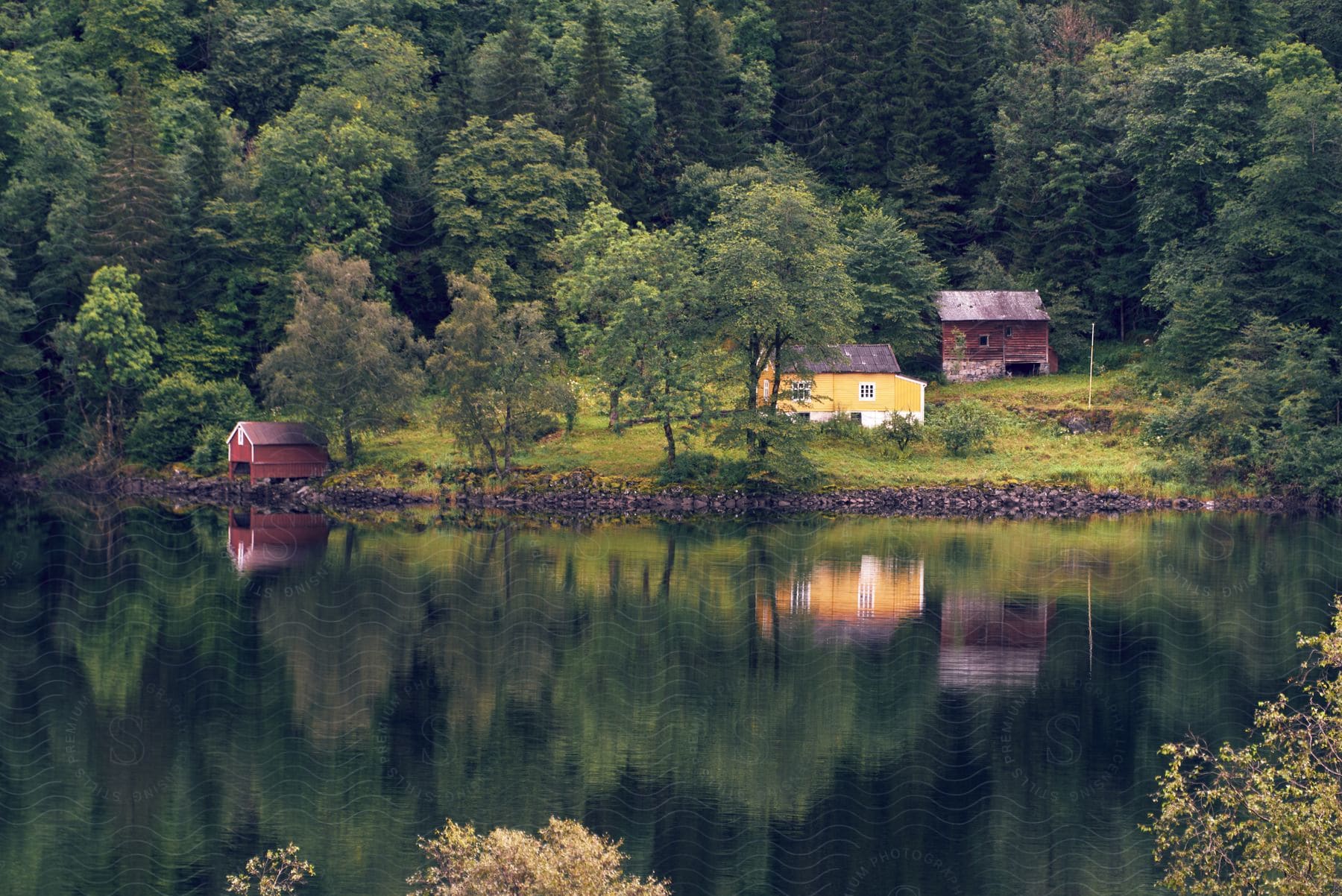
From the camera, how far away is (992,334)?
77.0 metres

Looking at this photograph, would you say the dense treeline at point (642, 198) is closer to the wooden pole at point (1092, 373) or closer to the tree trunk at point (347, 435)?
the tree trunk at point (347, 435)

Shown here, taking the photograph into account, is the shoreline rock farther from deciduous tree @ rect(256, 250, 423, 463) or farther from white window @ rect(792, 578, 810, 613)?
white window @ rect(792, 578, 810, 613)

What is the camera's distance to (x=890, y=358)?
70.1 m

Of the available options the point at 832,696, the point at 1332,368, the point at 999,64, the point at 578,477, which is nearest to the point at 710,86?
the point at 999,64

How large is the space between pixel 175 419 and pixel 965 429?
35659mm

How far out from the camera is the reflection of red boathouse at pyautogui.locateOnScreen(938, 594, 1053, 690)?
1352 inches

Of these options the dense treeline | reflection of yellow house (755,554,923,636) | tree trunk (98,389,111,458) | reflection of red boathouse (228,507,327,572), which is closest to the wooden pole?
the dense treeline

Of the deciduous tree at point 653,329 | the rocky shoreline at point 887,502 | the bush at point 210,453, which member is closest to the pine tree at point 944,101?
the deciduous tree at point 653,329

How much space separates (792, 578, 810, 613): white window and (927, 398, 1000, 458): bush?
70.2 ft

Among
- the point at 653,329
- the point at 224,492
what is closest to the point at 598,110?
the point at 653,329

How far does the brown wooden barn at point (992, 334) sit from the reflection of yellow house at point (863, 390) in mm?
8050

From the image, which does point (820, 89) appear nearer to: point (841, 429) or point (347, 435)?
point (841, 429)

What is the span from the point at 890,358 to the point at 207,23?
163ft

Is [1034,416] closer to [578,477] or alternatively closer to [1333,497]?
[1333,497]
